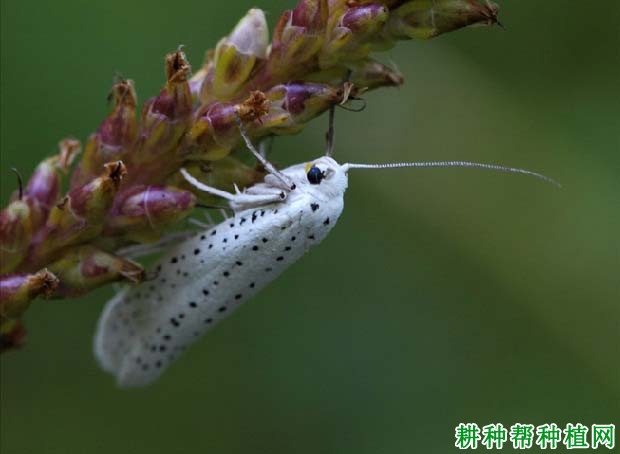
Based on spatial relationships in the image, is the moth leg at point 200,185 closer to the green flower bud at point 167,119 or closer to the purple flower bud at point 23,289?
the green flower bud at point 167,119

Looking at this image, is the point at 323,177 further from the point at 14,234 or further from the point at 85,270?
the point at 14,234

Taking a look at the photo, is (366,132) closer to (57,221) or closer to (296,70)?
(296,70)

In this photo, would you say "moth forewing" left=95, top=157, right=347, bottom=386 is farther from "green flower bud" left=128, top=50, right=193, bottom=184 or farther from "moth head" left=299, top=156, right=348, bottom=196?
"green flower bud" left=128, top=50, right=193, bottom=184

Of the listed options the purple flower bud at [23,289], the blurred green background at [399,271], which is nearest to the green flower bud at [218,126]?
the purple flower bud at [23,289]

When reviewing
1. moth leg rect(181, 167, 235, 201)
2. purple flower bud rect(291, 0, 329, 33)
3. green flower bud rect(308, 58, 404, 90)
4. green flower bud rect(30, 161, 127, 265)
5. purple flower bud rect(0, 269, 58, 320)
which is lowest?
purple flower bud rect(0, 269, 58, 320)

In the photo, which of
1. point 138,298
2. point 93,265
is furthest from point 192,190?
point 138,298

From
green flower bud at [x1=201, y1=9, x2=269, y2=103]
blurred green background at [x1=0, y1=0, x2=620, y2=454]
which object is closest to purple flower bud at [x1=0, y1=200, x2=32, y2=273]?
green flower bud at [x1=201, y1=9, x2=269, y2=103]

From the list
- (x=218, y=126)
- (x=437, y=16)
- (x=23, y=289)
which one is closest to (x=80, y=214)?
(x=23, y=289)
